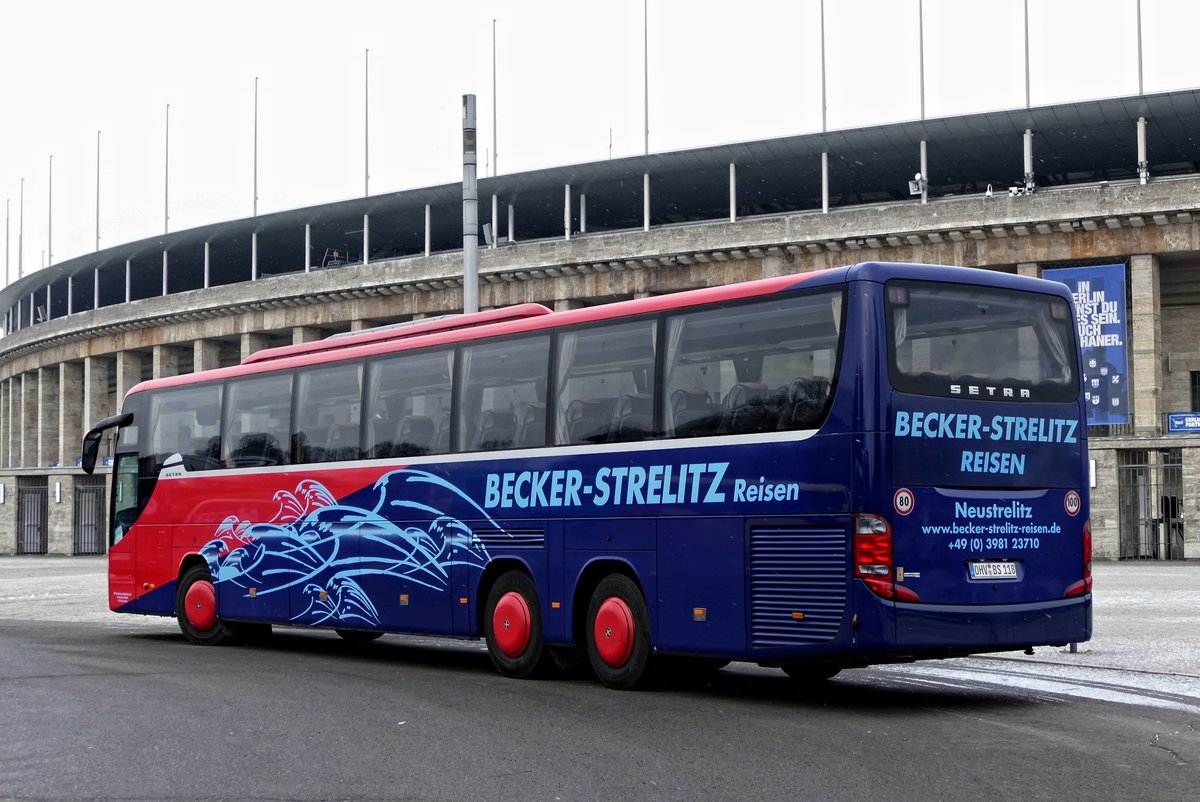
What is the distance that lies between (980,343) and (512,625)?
506cm

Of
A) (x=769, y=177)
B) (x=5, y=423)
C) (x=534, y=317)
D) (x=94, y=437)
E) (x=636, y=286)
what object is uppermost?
(x=769, y=177)

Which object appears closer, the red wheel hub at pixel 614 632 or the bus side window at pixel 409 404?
the red wheel hub at pixel 614 632

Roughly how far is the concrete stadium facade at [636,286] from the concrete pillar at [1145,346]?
0.18 feet

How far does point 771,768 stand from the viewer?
865 centimetres

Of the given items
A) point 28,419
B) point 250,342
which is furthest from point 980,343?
point 28,419

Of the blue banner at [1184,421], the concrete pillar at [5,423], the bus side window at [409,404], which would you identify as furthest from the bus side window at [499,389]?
the concrete pillar at [5,423]

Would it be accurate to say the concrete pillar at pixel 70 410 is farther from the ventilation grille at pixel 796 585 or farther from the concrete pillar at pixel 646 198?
the ventilation grille at pixel 796 585

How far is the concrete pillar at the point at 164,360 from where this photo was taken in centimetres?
6569

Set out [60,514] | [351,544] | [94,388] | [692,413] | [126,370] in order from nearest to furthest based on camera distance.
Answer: [692,413] < [351,544] < [60,514] < [126,370] < [94,388]

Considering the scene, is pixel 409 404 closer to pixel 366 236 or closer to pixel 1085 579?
pixel 1085 579

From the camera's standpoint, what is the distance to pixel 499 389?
1448cm

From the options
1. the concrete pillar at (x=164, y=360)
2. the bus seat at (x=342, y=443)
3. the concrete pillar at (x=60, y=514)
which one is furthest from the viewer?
the concrete pillar at (x=164, y=360)

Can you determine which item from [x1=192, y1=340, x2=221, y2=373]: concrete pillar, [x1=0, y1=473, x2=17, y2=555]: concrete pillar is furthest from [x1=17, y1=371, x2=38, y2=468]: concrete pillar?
[x1=192, y1=340, x2=221, y2=373]: concrete pillar

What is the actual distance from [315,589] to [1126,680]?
27.7 ft
